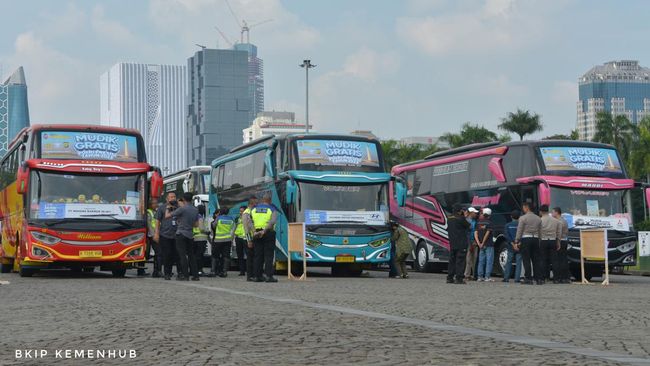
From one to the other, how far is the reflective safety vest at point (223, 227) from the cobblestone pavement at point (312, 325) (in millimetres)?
7751

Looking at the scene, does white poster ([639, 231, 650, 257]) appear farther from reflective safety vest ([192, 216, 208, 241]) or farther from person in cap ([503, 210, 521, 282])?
reflective safety vest ([192, 216, 208, 241])

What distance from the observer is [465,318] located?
1324 cm

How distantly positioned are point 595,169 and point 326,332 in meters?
19.4

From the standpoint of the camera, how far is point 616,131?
92.9 meters

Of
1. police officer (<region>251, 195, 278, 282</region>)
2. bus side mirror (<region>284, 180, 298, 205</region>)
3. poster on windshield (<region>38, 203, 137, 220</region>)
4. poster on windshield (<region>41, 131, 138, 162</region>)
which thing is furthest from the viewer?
bus side mirror (<region>284, 180, 298, 205</region>)

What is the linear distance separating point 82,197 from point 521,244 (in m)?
10.0

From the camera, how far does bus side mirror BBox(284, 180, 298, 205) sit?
28125mm

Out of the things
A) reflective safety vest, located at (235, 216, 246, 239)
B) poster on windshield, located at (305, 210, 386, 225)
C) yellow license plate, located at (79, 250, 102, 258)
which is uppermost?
poster on windshield, located at (305, 210, 386, 225)

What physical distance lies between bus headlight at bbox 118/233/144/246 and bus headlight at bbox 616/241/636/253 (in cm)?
1180

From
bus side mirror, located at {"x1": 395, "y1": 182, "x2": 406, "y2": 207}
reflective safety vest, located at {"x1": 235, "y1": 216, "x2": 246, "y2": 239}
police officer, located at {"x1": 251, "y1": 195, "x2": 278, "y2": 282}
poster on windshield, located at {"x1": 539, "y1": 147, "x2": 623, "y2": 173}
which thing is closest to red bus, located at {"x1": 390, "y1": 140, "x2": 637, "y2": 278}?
poster on windshield, located at {"x1": 539, "y1": 147, "x2": 623, "y2": 173}

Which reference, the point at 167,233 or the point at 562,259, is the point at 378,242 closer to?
the point at 562,259

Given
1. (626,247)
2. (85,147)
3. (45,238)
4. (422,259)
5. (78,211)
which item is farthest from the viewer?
(422,259)

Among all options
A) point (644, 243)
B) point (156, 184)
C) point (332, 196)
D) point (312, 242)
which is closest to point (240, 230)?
point (312, 242)

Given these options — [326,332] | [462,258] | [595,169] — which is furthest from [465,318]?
[595,169]
